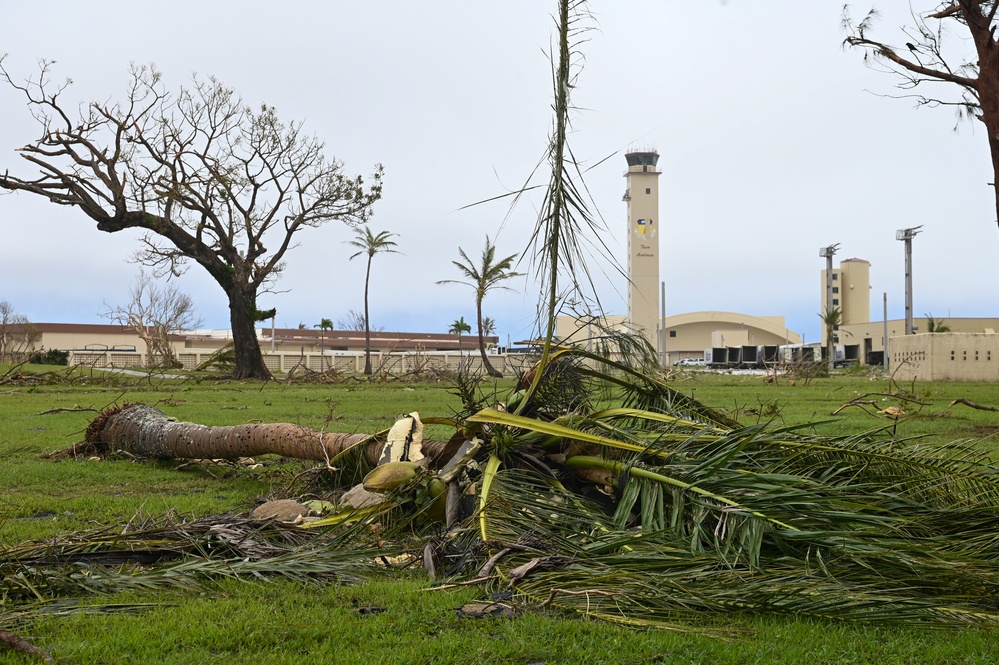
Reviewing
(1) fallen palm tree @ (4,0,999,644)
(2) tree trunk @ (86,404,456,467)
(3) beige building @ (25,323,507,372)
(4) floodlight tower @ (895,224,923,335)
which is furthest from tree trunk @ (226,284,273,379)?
(4) floodlight tower @ (895,224,923,335)

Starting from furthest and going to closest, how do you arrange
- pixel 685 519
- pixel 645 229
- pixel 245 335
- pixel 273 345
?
pixel 645 229, pixel 273 345, pixel 245 335, pixel 685 519

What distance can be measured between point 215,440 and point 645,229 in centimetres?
8321

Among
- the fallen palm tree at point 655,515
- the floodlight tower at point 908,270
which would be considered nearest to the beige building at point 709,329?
the floodlight tower at point 908,270

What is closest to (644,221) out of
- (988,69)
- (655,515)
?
(988,69)

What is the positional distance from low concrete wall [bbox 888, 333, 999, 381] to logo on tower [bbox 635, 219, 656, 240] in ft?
199

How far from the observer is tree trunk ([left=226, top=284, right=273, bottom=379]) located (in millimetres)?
30938

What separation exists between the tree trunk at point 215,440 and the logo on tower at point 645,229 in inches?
3213

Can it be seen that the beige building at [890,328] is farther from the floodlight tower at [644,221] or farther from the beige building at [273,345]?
the beige building at [273,345]

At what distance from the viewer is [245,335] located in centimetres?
3133

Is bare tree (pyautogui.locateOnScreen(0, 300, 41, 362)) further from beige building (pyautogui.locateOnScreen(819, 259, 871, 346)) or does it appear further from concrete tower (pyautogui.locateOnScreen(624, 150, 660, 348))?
beige building (pyautogui.locateOnScreen(819, 259, 871, 346))

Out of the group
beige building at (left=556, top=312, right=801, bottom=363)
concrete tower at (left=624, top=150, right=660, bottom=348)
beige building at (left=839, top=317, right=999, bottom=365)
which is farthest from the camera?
beige building at (left=556, top=312, right=801, bottom=363)

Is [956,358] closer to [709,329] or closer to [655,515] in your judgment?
[655,515]

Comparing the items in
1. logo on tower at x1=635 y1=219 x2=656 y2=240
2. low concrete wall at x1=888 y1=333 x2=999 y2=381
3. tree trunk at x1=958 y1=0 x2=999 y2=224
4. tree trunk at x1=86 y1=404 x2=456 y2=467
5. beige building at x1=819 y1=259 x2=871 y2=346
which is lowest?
tree trunk at x1=86 y1=404 x2=456 y2=467

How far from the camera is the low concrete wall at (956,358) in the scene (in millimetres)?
26781
